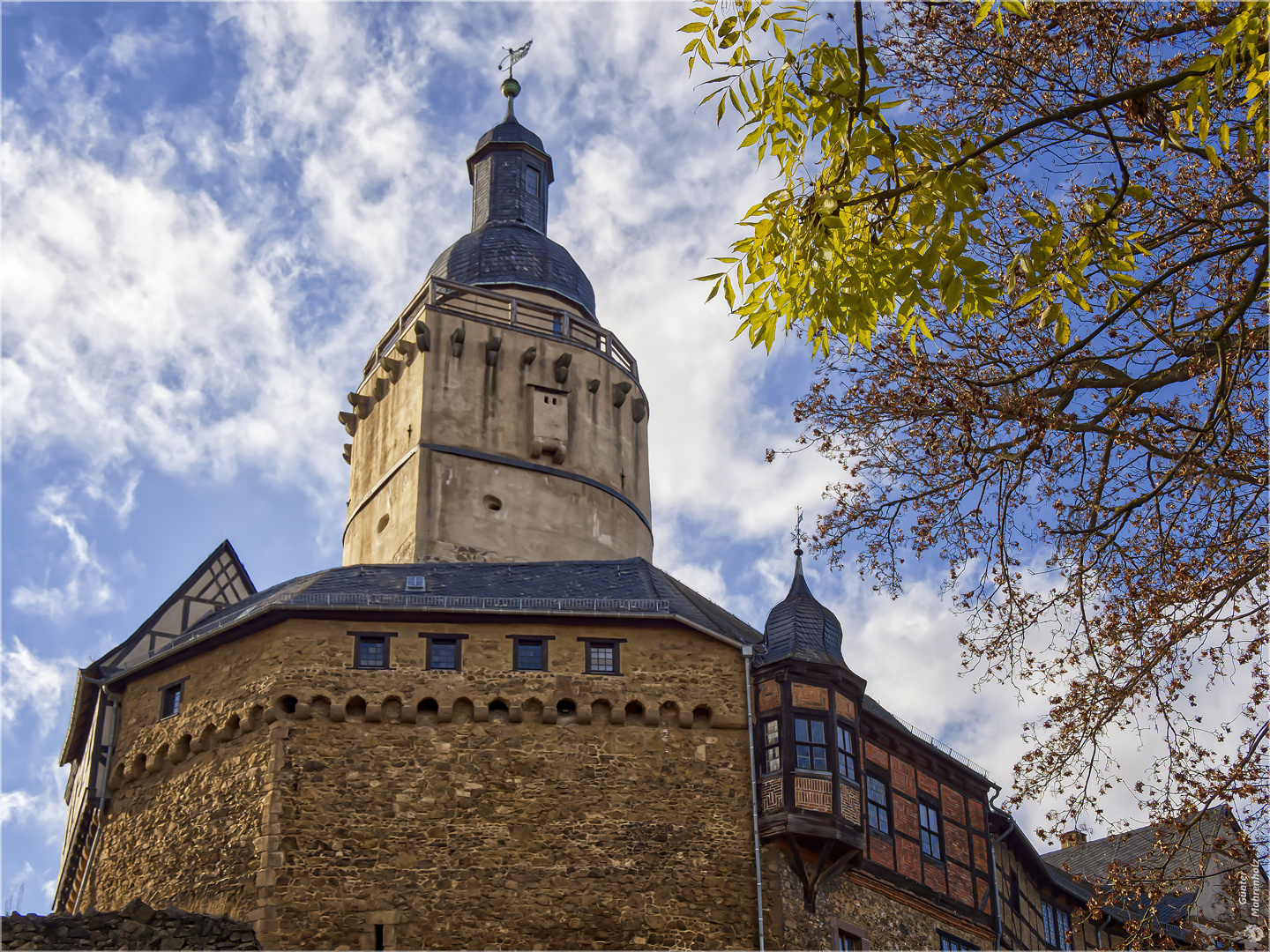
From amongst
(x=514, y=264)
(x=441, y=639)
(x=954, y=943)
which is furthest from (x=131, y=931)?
(x=514, y=264)

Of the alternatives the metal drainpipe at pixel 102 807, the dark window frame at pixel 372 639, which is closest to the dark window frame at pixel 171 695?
the metal drainpipe at pixel 102 807

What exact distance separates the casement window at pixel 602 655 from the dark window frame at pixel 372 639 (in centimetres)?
331

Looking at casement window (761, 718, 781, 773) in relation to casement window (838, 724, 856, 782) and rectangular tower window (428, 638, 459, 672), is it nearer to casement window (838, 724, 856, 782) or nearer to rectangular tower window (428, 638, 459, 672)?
casement window (838, 724, 856, 782)

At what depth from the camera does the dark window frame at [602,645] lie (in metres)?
26.8

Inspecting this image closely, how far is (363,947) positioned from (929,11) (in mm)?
17739

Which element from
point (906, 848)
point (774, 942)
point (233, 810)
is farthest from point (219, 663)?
point (906, 848)

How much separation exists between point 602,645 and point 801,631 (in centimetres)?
354

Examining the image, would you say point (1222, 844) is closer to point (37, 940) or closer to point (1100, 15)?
point (1100, 15)

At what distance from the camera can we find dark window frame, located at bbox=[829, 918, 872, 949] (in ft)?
83.8

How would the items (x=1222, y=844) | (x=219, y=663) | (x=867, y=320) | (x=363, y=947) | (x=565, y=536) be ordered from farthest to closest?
(x=565, y=536) < (x=219, y=663) < (x=363, y=947) < (x=1222, y=844) < (x=867, y=320)

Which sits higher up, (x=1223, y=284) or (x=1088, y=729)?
(x=1223, y=284)

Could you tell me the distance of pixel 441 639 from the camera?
2698 cm

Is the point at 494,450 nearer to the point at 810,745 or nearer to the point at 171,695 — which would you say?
the point at 171,695

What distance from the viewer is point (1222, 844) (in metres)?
10.1
